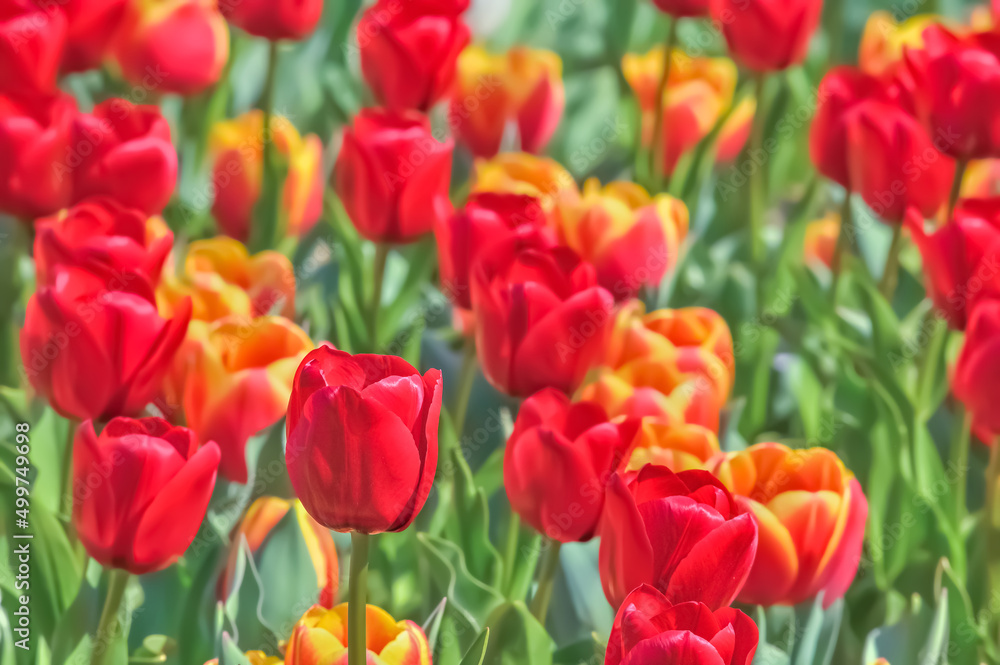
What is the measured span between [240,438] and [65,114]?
1.19ft

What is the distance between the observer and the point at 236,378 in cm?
81

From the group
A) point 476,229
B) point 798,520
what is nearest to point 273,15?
point 476,229

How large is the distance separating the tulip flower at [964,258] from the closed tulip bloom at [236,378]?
A: 0.52 meters

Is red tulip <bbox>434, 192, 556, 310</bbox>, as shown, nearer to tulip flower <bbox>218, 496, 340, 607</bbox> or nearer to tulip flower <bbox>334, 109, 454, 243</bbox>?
tulip flower <bbox>334, 109, 454, 243</bbox>

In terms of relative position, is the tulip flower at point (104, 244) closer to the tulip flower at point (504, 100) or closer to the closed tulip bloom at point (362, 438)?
the closed tulip bloom at point (362, 438)

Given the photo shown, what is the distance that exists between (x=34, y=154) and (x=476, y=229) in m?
0.38

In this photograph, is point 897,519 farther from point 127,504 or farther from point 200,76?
point 200,76

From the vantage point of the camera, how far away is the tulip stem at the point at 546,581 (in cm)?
79

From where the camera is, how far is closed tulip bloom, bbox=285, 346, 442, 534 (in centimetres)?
56

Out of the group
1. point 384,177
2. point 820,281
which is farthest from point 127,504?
point 820,281

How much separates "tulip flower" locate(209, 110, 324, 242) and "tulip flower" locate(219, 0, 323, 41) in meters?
0.11

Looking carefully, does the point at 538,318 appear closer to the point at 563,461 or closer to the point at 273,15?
the point at 563,461

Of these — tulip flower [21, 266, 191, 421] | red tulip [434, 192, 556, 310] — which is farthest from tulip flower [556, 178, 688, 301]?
tulip flower [21, 266, 191, 421]

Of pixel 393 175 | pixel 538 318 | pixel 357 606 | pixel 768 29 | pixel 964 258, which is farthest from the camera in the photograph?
pixel 768 29
